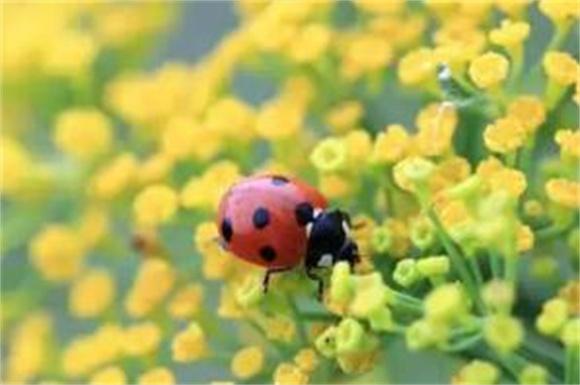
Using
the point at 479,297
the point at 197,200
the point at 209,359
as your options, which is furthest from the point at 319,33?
the point at 479,297

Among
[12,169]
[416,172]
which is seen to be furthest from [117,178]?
[416,172]

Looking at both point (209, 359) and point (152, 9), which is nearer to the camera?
point (209, 359)

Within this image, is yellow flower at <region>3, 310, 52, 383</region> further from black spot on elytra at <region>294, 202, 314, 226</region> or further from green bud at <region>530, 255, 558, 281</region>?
green bud at <region>530, 255, 558, 281</region>

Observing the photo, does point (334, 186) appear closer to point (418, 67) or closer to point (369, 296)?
point (418, 67)

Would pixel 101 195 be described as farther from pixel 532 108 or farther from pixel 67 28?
pixel 532 108

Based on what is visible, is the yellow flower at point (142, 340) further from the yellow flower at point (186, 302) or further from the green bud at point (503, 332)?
the green bud at point (503, 332)
